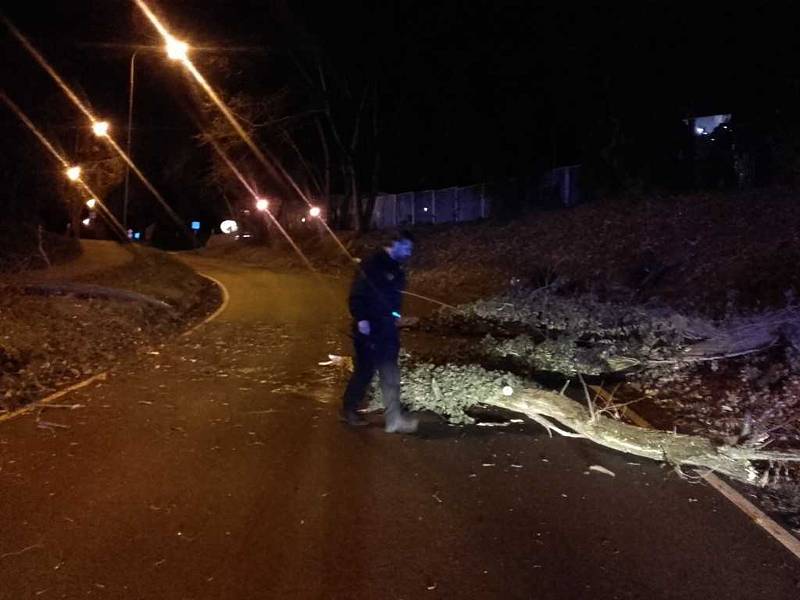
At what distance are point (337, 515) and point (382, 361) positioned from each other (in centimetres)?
204

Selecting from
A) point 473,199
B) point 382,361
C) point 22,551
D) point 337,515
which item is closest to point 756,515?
point 337,515

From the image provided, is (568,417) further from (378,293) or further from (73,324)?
(73,324)

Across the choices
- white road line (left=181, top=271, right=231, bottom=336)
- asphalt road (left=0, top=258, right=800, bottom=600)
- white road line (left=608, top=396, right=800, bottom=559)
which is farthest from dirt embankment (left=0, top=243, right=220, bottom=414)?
white road line (left=608, top=396, right=800, bottom=559)

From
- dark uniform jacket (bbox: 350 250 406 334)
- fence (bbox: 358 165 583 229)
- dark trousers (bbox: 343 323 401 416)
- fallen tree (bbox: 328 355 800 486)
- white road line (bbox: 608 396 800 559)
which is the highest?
fence (bbox: 358 165 583 229)

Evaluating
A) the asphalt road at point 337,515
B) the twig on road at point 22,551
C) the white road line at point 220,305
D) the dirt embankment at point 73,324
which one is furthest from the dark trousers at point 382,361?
the white road line at point 220,305

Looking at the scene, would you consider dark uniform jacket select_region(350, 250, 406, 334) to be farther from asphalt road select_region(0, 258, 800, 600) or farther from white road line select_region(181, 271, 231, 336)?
white road line select_region(181, 271, 231, 336)

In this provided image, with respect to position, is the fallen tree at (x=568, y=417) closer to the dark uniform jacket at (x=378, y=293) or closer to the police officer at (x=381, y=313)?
the police officer at (x=381, y=313)

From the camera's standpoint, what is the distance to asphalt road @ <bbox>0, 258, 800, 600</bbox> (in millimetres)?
4680

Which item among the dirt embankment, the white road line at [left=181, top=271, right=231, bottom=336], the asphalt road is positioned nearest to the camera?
the asphalt road

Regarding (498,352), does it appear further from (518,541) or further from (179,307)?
(179,307)

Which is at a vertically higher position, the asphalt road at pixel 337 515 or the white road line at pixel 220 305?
the white road line at pixel 220 305

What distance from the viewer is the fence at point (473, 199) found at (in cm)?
2988

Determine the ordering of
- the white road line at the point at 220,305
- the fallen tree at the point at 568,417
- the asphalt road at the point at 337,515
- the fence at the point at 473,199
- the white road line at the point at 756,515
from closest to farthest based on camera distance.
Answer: the asphalt road at the point at 337,515
the white road line at the point at 756,515
the fallen tree at the point at 568,417
the white road line at the point at 220,305
the fence at the point at 473,199

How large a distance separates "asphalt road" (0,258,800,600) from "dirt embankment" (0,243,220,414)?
2.05 m
